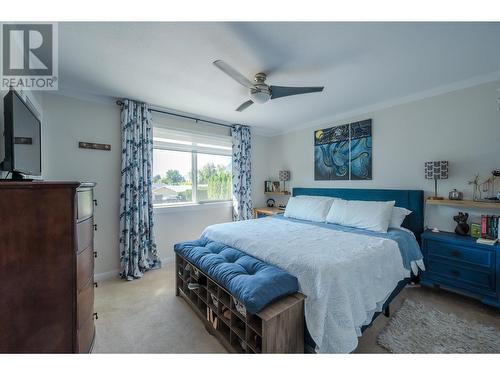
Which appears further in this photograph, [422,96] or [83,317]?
[422,96]

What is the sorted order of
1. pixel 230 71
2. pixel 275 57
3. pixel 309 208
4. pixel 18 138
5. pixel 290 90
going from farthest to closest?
pixel 309 208 → pixel 290 90 → pixel 275 57 → pixel 230 71 → pixel 18 138

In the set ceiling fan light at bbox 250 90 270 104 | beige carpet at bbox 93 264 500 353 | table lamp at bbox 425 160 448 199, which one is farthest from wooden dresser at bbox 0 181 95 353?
table lamp at bbox 425 160 448 199

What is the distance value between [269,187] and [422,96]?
2877 mm

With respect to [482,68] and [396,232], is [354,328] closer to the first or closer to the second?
[396,232]

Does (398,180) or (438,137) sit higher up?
(438,137)

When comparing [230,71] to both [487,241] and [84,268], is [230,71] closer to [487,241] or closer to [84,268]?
[84,268]

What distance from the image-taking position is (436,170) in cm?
240

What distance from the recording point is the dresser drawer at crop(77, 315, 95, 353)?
1316 mm

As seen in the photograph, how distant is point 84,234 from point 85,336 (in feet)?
2.33

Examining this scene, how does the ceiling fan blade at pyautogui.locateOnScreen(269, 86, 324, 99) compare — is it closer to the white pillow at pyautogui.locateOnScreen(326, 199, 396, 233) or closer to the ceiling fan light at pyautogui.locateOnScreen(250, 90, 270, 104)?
the ceiling fan light at pyautogui.locateOnScreen(250, 90, 270, 104)

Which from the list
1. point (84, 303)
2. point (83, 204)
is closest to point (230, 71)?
point (83, 204)

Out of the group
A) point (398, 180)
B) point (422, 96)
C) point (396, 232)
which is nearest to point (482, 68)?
point (422, 96)

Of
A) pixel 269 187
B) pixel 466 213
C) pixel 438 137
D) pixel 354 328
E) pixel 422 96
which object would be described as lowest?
pixel 354 328

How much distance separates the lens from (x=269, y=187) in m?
4.57
